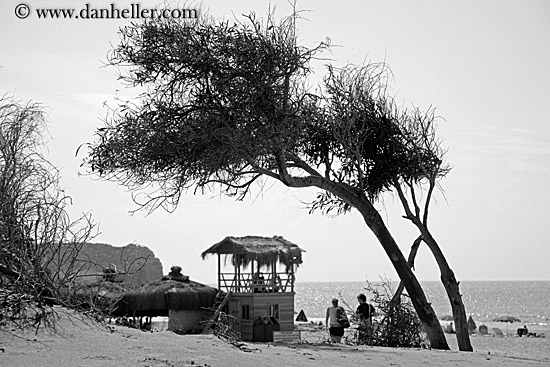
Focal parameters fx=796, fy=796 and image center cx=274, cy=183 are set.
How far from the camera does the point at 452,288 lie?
1730cm

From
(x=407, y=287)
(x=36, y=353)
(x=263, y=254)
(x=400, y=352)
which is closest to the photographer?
(x=36, y=353)

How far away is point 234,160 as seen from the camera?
1612cm

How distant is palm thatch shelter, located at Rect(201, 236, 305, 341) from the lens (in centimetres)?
2739

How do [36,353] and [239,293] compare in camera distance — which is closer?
[36,353]

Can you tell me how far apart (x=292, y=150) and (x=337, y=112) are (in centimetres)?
133

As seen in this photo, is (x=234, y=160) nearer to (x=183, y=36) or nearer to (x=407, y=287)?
(x=183, y=36)

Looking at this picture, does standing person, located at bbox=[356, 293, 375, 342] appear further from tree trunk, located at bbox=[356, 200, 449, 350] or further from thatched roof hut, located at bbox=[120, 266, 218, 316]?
thatched roof hut, located at bbox=[120, 266, 218, 316]

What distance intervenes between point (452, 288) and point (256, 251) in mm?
11035

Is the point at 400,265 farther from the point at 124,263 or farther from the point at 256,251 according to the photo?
the point at 256,251

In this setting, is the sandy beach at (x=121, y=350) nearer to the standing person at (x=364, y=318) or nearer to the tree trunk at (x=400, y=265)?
the tree trunk at (x=400, y=265)

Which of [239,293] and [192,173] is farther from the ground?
[192,173]

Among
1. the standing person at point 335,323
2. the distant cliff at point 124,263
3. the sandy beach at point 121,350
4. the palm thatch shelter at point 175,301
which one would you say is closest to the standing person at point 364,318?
the standing person at point 335,323

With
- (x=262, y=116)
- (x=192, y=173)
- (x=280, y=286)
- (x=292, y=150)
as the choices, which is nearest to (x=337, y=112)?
(x=292, y=150)

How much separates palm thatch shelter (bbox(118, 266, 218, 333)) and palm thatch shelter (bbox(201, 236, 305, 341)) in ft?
2.77
